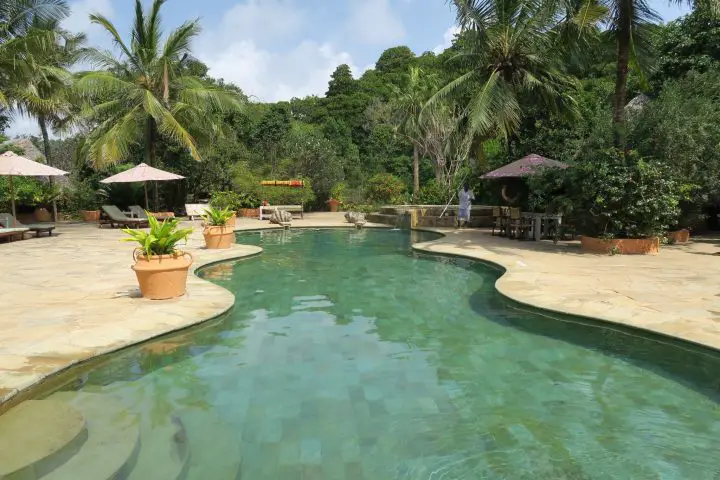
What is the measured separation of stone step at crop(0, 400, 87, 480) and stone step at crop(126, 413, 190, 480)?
0.46 m

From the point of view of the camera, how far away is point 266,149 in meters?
30.6

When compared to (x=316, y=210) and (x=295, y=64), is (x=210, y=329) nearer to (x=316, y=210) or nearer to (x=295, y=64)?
(x=316, y=210)

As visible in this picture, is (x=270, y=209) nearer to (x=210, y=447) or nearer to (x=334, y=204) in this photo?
(x=334, y=204)

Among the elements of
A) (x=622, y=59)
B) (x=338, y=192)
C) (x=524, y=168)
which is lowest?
(x=338, y=192)

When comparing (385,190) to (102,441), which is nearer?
(102,441)

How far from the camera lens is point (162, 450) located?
3.90 m

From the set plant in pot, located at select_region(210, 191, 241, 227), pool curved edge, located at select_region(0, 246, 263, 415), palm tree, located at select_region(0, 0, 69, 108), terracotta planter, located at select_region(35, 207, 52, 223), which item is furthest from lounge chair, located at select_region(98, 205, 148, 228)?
pool curved edge, located at select_region(0, 246, 263, 415)

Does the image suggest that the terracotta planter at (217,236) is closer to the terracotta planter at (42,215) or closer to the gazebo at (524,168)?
the gazebo at (524,168)

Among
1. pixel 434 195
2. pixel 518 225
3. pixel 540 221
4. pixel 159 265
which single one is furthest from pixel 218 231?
pixel 434 195

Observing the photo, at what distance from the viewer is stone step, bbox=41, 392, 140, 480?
11.3 feet

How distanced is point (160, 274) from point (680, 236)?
12.5 meters

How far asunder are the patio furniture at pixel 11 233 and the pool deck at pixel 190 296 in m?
2.31

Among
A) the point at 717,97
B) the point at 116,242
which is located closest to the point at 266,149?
the point at 116,242

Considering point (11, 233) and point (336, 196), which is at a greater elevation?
point (336, 196)
